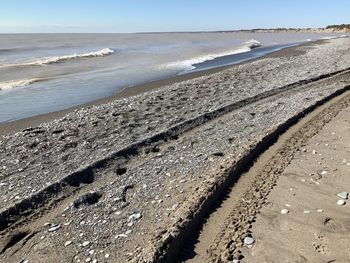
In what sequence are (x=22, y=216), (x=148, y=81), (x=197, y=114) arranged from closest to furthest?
(x=22, y=216), (x=197, y=114), (x=148, y=81)

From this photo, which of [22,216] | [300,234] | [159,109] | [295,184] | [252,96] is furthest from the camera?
[252,96]

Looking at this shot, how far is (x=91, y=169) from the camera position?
299 inches

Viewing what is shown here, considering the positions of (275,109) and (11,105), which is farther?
(11,105)

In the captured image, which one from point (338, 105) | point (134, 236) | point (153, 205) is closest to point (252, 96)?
point (338, 105)

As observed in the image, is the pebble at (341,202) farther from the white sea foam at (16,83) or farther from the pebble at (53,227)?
the white sea foam at (16,83)

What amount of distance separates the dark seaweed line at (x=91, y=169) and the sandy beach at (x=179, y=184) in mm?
23

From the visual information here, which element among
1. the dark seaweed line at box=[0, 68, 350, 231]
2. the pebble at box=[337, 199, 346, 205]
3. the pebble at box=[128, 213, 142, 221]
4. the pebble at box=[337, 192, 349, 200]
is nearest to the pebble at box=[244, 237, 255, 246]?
the pebble at box=[128, 213, 142, 221]

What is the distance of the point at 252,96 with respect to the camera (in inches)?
520

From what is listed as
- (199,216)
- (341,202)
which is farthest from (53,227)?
(341,202)

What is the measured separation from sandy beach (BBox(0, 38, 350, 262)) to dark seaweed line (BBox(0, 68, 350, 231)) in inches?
0.9

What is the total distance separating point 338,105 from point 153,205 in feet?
24.8

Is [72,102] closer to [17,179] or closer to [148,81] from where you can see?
[148,81]

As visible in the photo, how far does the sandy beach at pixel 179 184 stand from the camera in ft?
16.4

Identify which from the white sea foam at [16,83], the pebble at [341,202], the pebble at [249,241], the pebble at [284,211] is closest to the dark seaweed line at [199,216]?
the pebble at [249,241]
